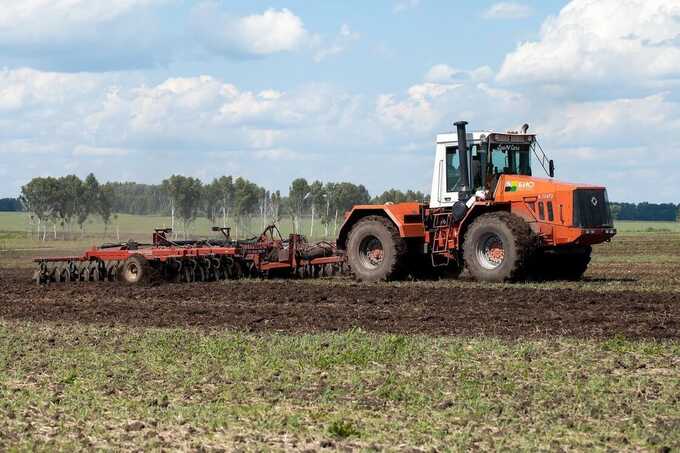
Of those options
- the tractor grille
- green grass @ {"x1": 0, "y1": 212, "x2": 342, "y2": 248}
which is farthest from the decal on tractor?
green grass @ {"x1": 0, "y1": 212, "x2": 342, "y2": 248}

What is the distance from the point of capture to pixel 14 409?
32.1 feet

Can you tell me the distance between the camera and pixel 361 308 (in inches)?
691

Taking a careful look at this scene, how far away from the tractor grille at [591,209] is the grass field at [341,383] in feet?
10.8

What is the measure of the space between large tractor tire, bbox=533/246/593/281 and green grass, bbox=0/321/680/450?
30.8ft

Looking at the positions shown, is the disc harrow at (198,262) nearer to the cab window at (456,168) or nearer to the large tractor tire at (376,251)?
the large tractor tire at (376,251)

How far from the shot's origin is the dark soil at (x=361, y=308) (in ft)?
48.1

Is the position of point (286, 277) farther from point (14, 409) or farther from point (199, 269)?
point (14, 409)

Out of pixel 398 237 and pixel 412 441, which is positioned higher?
pixel 398 237

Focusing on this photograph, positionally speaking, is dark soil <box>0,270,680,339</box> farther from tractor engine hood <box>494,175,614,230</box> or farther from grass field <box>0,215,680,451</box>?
tractor engine hood <box>494,175,614,230</box>

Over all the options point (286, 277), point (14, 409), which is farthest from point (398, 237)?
point (14, 409)

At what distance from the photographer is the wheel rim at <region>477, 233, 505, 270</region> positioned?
20.9 metres

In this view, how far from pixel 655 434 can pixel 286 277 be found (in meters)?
17.1

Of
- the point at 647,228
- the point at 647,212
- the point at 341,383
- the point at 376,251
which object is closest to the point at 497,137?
the point at 376,251

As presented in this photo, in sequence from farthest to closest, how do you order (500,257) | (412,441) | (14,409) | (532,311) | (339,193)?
(339,193) < (500,257) < (532,311) < (14,409) < (412,441)
